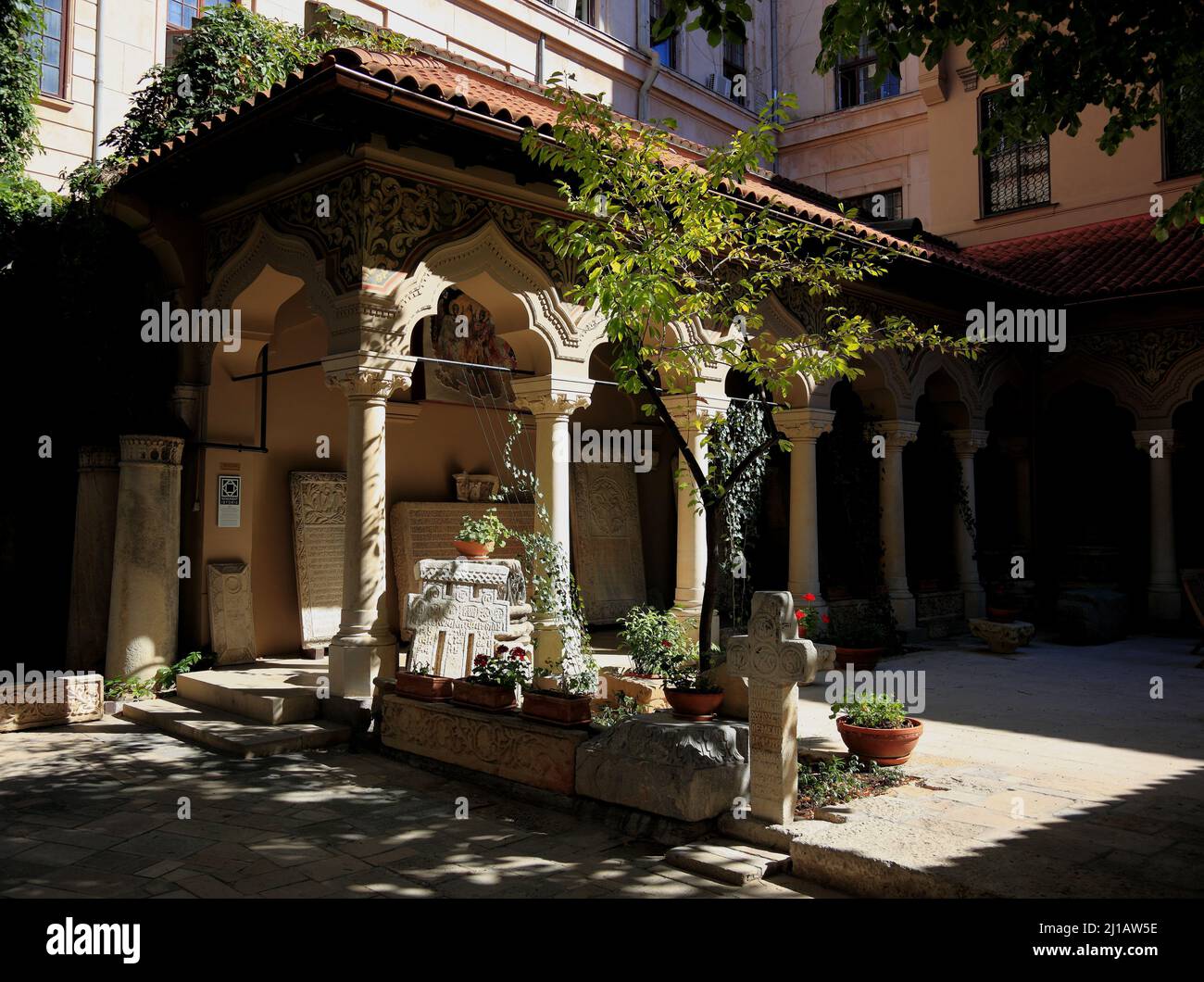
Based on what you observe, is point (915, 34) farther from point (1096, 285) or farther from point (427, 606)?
point (1096, 285)

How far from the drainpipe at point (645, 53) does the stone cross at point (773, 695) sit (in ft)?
50.3

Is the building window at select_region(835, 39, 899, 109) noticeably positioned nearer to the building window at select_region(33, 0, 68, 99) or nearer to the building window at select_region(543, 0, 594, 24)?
the building window at select_region(543, 0, 594, 24)

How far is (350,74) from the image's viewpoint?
5.94 metres

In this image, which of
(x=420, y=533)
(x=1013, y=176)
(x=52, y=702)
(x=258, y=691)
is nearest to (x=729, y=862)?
(x=258, y=691)

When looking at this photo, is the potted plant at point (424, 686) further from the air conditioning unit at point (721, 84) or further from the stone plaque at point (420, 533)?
the air conditioning unit at point (721, 84)

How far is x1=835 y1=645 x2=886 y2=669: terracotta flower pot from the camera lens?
9109 mm

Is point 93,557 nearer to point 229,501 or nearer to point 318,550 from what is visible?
point 229,501

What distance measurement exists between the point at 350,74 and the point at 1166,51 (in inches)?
174

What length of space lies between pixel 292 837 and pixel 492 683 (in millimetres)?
1595

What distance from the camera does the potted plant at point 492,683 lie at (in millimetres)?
5820

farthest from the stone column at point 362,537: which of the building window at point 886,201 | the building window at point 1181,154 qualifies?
the building window at point 886,201

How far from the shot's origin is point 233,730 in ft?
21.9
